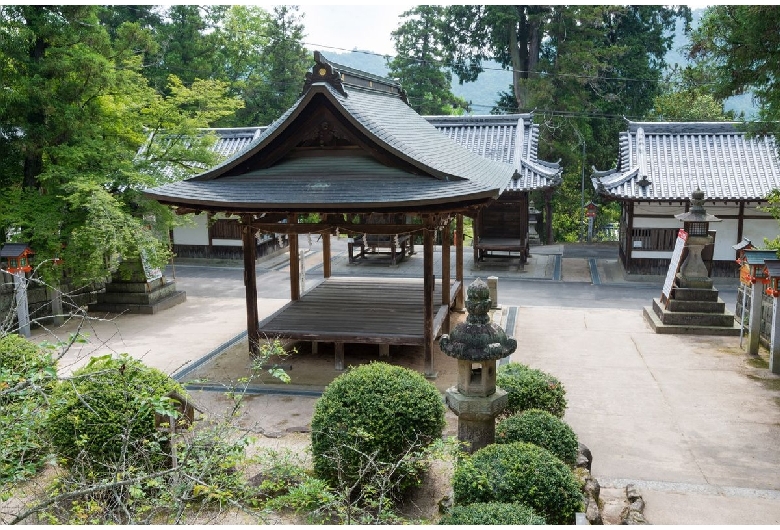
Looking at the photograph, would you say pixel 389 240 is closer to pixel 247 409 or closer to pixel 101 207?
pixel 101 207

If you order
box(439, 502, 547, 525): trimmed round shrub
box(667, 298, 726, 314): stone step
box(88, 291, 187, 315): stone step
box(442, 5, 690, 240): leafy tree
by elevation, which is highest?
box(442, 5, 690, 240): leafy tree

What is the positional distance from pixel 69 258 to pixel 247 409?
25.7 ft

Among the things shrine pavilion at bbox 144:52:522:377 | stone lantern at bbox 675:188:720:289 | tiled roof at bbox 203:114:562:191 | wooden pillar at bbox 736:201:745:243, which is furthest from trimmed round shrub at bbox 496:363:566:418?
wooden pillar at bbox 736:201:745:243

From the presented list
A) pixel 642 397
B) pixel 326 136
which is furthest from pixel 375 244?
pixel 642 397

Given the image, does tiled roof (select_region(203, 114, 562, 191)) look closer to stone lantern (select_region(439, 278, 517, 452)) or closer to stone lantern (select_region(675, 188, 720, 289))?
stone lantern (select_region(675, 188, 720, 289))

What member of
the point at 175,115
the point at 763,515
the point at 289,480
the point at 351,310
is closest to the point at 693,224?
the point at 351,310

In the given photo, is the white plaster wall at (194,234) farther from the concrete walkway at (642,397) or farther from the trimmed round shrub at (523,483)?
the trimmed round shrub at (523,483)

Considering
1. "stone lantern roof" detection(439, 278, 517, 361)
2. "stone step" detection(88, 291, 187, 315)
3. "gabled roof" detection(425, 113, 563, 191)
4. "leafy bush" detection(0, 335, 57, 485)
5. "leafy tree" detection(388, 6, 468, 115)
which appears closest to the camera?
"leafy bush" detection(0, 335, 57, 485)

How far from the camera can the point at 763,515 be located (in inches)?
291

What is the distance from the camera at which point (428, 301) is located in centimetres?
1181

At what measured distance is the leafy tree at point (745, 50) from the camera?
948cm

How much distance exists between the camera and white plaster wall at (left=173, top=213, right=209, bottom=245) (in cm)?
2622

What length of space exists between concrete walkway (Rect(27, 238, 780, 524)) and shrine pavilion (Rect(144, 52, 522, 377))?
6.90 ft

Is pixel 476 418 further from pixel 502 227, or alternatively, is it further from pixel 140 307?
pixel 502 227
